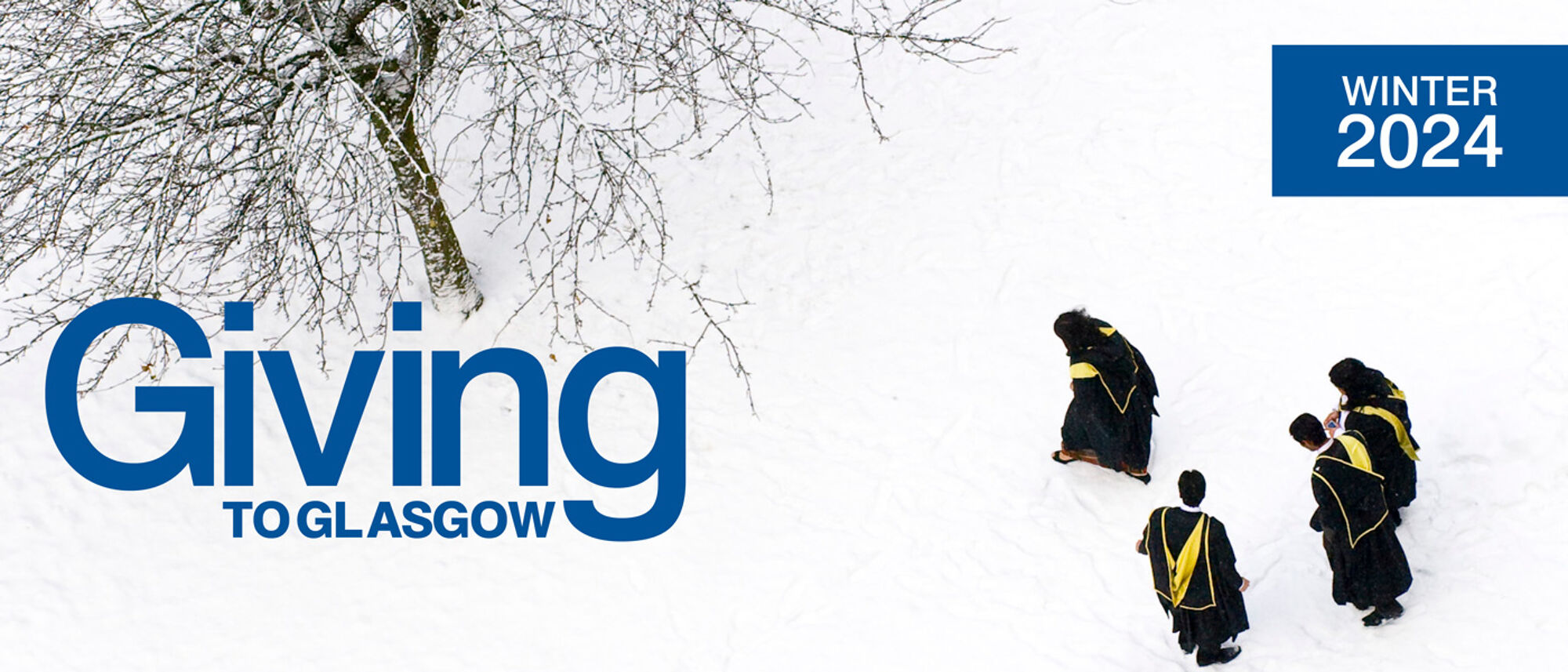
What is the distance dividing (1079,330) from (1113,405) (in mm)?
499

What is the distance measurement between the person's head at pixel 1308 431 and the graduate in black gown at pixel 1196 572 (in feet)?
1.94

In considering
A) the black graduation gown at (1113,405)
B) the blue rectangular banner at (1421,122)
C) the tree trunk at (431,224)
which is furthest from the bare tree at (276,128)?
the blue rectangular banner at (1421,122)

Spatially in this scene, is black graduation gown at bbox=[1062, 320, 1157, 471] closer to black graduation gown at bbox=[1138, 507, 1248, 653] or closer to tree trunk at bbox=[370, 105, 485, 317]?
black graduation gown at bbox=[1138, 507, 1248, 653]

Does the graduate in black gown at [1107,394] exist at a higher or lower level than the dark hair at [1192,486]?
higher

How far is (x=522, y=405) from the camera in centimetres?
920

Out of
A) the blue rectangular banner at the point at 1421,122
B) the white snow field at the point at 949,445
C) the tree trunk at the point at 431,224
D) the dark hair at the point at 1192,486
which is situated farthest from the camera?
the blue rectangular banner at the point at 1421,122

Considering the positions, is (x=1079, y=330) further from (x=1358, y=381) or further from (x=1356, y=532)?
(x=1356, y=532)

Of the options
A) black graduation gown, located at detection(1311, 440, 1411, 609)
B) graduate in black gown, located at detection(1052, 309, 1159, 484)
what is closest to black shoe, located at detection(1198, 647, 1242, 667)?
black graduation gown, located at detection(1311, 440, 1411, 609)

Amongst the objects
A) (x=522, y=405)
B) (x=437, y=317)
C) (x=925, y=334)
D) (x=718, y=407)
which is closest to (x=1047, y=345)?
(x=925, y=334)

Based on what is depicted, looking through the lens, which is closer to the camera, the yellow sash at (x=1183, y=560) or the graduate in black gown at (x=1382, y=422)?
the yellow sash at (x=1183, y=560)

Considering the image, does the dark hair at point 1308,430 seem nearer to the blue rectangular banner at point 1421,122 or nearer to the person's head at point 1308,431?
the person's head at point 1308,431

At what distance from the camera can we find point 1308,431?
672 centimetres

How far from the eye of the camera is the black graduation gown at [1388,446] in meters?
6.90

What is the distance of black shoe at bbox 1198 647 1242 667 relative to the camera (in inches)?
275
